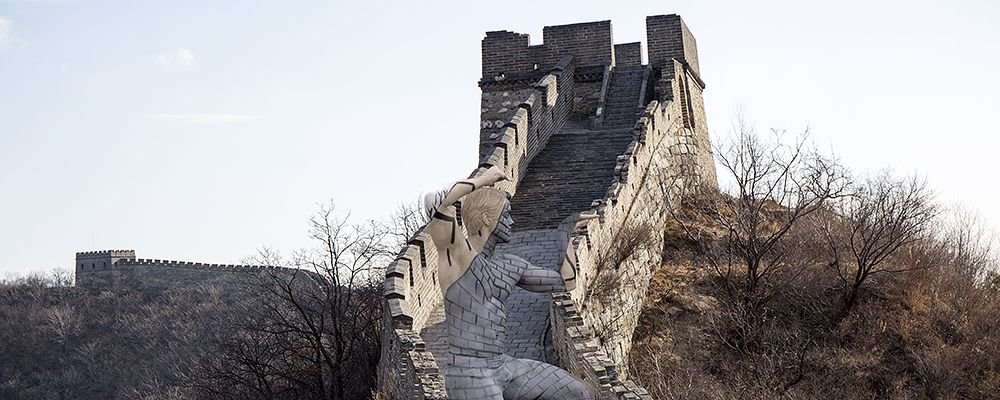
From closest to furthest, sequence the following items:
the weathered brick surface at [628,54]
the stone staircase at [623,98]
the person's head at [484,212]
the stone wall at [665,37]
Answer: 1. the person's head at [484,212]
2. the stone staircase at [623,98]
3. the stone wall at [665,37]
4. the weathered brick surface at [628,54]

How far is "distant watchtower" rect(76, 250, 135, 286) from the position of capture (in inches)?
2808

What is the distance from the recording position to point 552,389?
35.3ft

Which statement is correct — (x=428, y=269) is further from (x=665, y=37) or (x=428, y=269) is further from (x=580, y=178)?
(x=665, y=37)

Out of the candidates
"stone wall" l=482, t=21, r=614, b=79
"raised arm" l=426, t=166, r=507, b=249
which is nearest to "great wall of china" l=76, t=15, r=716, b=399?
"stone wall" l=482, t=21, r=614, b=79

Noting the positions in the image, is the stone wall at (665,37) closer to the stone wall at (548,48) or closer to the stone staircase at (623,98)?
the stone staircase at (623,98)

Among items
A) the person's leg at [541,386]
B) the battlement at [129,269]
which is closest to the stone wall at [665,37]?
the person's leg at [541,386]

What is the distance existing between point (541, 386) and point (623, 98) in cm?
1637

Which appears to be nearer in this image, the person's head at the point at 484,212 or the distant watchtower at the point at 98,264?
the person's head at the point at 484,212

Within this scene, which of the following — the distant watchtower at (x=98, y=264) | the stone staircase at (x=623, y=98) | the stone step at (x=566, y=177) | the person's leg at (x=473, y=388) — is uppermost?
the distant watchtower at (x=98, y=264)

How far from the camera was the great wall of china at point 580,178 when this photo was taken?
16516 mm

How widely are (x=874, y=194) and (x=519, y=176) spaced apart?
6.51 m

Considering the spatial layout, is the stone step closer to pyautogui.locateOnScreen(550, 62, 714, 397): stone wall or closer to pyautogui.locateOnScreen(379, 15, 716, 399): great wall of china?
pyautogui.locateOnScreen(379, 15, 716, 399): great wall of china

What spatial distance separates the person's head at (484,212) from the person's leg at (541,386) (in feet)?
3.39

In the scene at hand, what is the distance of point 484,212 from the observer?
1095cm
